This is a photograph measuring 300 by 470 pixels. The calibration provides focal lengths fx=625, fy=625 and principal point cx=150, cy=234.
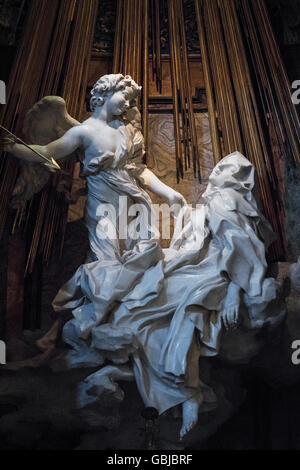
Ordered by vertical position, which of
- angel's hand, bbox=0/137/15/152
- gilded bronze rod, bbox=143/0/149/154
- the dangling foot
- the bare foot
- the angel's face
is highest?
gilded bronze rod, bbox=143/0/149/154

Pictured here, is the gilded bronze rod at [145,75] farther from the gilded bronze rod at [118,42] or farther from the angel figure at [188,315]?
the angel figure at [188,315]

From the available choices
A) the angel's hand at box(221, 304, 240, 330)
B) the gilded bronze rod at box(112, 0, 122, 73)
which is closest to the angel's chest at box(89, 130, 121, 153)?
the gilded bronze rod at box(112, 0, 122, 73)

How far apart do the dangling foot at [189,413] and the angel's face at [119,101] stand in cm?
191

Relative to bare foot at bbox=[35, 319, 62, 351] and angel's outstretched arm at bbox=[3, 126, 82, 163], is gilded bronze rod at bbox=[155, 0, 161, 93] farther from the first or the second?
bare foot at bbox=[35, 319, 62, 351]

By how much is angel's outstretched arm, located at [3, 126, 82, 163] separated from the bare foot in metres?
1.04

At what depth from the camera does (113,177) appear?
3914mm

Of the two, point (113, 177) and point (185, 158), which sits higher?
point (185, 158)

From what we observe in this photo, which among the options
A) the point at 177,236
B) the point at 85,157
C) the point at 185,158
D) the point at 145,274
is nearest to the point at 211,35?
the point at 185,158

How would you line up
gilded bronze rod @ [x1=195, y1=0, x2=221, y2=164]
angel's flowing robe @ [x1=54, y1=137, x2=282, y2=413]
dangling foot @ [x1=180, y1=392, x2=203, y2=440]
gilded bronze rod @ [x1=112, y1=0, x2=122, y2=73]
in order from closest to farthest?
dangling foot @ [x1=180, y1=392, x2=203, y2=440] → angel's flowing robe @ [x1=54, y1=137, x2=282, y2=413] → gilded bronze rod @ [x1=195, y1=0, x2=221, y2=164] → gilded bronze rod @ [x1=112, y1=0, x2=122, y2=73]

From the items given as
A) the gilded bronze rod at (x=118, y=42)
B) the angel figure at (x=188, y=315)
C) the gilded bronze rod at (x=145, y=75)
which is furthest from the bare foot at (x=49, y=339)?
the gilded bronze rod at (x=118, y=42)

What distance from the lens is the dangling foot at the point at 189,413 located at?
118 inches

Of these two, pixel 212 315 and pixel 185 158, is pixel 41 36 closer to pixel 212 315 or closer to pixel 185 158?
pixel 185 158

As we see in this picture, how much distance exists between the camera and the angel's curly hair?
4.04 metres

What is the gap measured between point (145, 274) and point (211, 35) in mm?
2468
